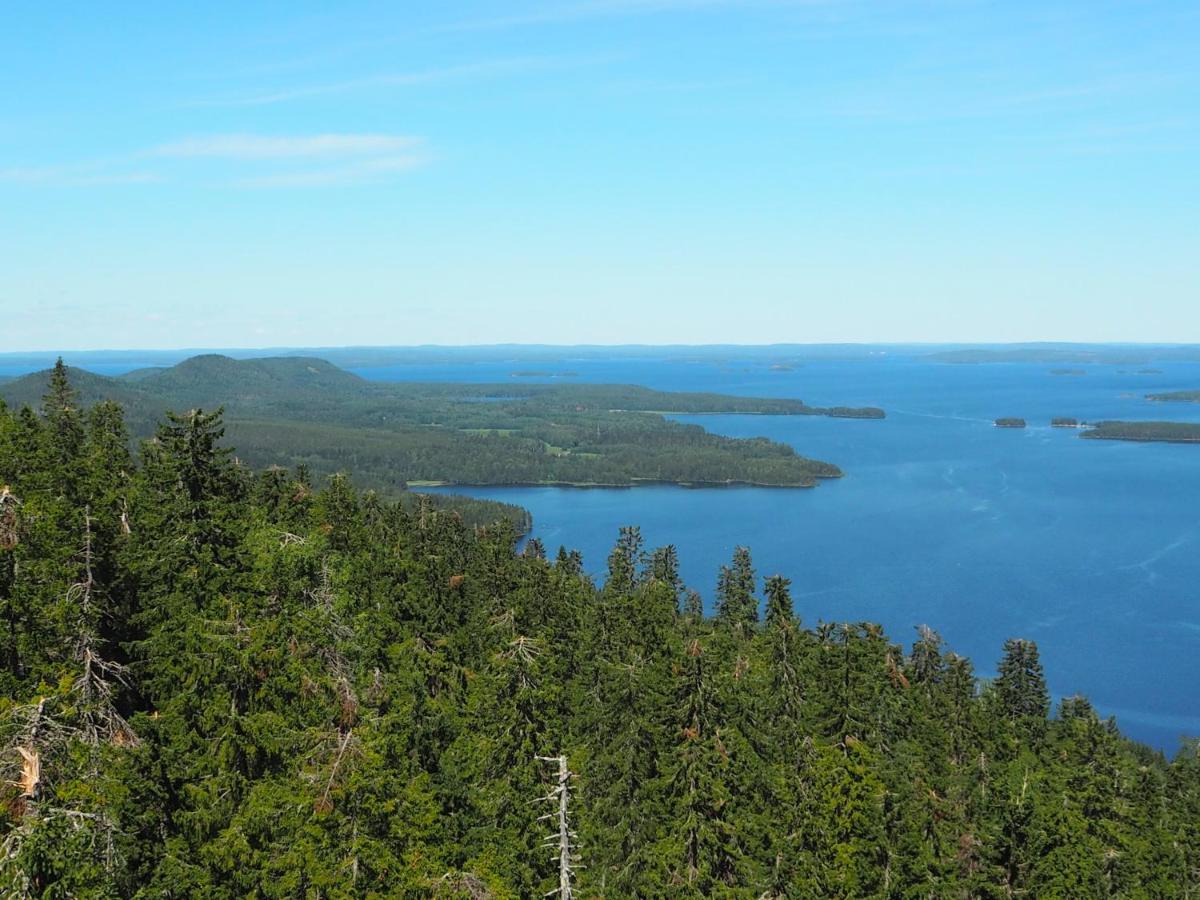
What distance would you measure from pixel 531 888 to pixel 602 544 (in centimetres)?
16056

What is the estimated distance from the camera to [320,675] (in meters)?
29.9

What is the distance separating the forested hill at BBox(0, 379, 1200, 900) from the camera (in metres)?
21.8

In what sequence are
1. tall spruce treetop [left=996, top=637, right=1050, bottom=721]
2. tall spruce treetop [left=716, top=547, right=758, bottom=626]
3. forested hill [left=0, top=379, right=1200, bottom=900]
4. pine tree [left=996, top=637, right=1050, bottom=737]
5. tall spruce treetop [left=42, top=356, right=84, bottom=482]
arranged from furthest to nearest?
tall spruce treetop [left=716, top=547, right=758, bottom=626] < tall spruce treetop [left=996, top=637, right=1050, bottom=721] < pine tree [left=996, top=637, right=1050, bottom=737] < tall spruce treetop [left=42, top=356, right=84, bottom=482] < forested hill [left=0, top=379, right=1200, bottom=900]

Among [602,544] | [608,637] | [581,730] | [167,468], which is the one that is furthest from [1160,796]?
[602,544]

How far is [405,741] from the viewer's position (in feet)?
98.6

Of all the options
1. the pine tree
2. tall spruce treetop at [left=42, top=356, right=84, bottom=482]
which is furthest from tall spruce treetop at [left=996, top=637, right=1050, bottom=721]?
tall spruce treetop at [left=42, top=356, right=84, bottom=482]

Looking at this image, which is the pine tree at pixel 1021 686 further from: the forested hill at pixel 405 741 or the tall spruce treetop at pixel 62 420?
the tall spruce treetop at pixel 62 420

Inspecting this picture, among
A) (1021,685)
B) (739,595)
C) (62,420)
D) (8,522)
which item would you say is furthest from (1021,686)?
(62,420)

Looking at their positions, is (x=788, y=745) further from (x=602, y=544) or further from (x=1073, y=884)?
(x=602, y=544)

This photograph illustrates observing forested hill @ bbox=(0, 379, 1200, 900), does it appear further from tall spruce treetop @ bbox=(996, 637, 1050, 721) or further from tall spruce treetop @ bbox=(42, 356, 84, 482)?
tall spruce treetop @ bbox=(996, 637, 1050, 721)

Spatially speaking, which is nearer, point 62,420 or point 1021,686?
point 62,420

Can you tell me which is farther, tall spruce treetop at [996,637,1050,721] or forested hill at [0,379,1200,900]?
tall spruce treetop at [996,637,1050,721]

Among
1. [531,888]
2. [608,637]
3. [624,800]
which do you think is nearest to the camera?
[531,888]

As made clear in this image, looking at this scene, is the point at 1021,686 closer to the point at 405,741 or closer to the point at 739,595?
the point at 739,595
